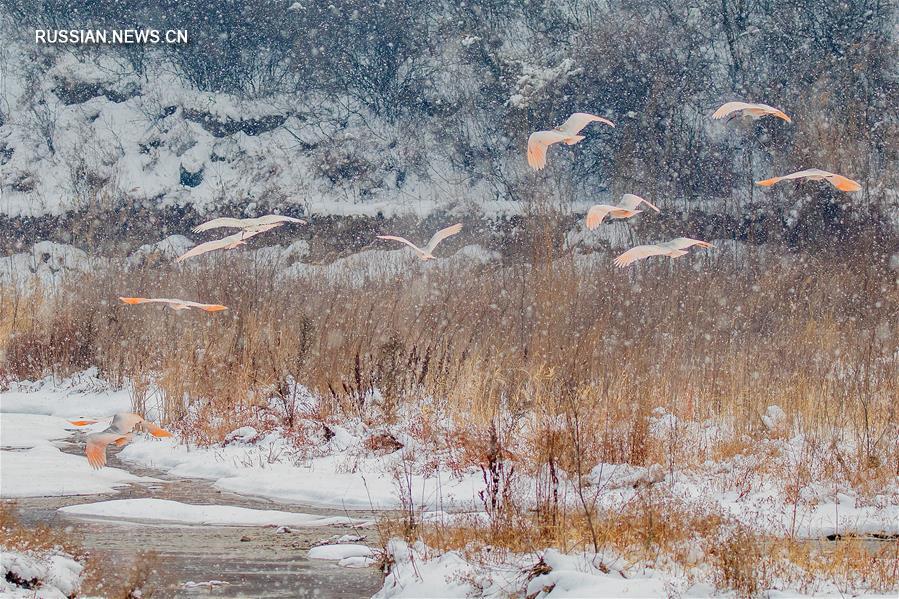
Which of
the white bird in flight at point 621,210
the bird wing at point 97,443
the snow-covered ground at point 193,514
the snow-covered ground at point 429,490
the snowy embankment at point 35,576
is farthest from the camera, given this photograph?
the snow-covered ground at point 193,514

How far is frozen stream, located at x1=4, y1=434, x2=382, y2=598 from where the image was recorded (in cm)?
514

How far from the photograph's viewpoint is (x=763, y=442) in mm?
8039

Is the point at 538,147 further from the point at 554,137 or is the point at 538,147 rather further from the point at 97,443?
the point at 97,443

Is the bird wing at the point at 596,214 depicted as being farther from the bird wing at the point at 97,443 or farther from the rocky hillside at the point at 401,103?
the rocky hillside at the point at 401,103

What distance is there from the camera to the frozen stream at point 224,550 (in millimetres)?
5141

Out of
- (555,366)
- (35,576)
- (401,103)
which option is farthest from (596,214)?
(401,103)

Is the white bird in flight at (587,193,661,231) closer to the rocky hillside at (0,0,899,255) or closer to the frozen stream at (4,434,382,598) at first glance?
the frozen stream at (4,434,382,598)

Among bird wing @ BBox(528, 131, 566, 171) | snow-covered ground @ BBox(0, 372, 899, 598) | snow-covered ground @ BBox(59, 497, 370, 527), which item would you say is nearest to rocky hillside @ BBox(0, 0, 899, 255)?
snow-covered ground @ BBox(0, 372, 899, 598)

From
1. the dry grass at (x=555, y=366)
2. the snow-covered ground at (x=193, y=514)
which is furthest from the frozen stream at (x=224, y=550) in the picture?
the dry grass at (x=555, y=366)

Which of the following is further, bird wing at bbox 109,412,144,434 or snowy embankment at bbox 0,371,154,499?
snowy embankment at bbox 0,371,154,499

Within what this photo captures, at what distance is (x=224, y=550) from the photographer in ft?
19.2

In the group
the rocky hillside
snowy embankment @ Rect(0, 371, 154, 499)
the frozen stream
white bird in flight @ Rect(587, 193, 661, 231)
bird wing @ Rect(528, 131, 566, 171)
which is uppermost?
the rocky hillside

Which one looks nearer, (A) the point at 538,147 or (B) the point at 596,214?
(B) the point at 596,214

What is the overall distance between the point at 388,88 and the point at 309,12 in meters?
3.08
